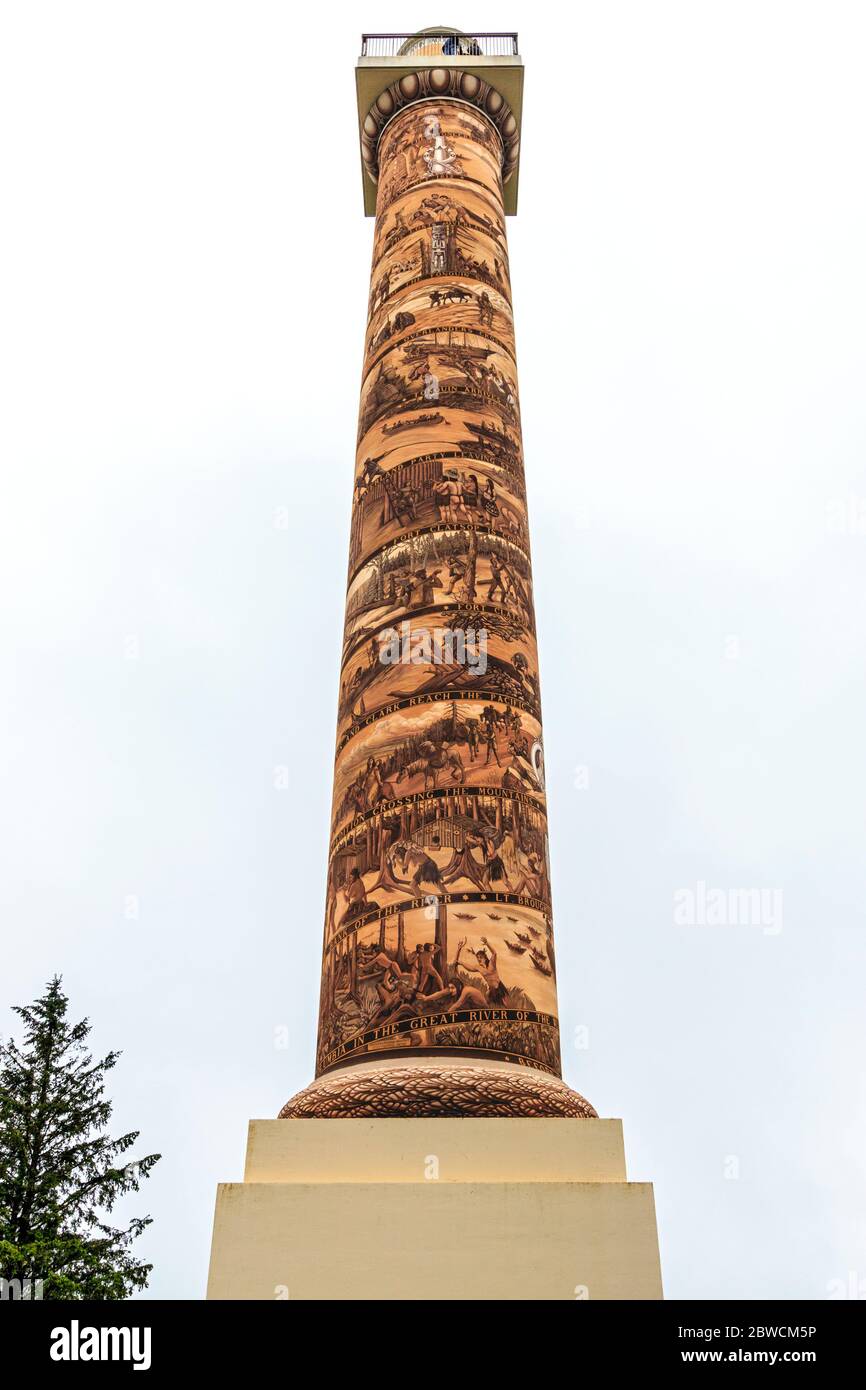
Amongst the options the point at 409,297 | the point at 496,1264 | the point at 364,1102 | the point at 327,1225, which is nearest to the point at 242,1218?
the point at 327,1225

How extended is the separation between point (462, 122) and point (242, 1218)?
8.75m

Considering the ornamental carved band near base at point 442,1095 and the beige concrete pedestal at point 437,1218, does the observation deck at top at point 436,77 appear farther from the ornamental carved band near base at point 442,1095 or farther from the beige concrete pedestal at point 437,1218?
the beige concrete pedestal at point 437,1218

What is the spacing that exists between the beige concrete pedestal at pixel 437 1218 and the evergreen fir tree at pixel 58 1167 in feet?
28.6

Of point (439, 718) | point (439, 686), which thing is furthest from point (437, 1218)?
point (439, 686)

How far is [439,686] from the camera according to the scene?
744cm

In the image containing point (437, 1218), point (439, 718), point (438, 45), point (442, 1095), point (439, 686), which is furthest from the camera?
point (438, 45)

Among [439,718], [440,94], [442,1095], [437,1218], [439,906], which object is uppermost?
[440,94]

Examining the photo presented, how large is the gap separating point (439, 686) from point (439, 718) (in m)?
0.24

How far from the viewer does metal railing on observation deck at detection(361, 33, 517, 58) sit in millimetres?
11227

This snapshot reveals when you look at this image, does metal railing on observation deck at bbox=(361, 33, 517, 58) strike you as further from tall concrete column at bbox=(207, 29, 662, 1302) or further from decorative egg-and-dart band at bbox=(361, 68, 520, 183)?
tall concrete column at bbox=(207, 29, 662, 1302)

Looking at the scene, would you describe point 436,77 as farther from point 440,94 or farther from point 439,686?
point 439,686

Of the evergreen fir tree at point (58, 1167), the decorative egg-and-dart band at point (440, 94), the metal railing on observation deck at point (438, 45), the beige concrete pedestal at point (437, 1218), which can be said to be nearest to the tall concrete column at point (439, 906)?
the beige concrete pedestal at point (437, 1218)

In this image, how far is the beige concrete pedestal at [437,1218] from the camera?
18.0ft
